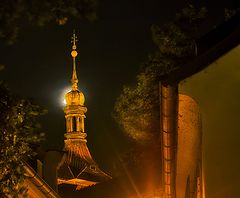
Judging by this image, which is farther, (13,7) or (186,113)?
(186,113)

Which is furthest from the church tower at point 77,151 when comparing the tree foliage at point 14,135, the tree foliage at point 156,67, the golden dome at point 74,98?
the tree foliage at point 14,135

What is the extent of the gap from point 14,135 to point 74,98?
37.3m

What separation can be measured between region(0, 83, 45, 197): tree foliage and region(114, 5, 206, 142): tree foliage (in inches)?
485

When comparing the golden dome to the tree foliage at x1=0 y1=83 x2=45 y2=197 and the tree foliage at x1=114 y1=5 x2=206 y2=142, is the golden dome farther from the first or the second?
the tree foliage at x1=0 y1=83 x2=45 y2=197

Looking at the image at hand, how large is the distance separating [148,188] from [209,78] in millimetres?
14991

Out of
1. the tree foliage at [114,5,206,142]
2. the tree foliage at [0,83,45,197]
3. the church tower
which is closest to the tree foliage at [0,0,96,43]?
the tree foliage at [0,83,45,197]

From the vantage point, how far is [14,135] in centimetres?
1245

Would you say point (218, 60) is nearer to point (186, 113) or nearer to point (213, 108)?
point (213, 108)

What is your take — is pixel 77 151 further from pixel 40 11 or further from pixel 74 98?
pixel 40 11

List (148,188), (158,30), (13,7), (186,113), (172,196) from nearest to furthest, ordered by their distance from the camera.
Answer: (13,7)
(186,113)
(172,196)
(158,30)
(148,188)

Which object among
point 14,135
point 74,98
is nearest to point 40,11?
point 14,135

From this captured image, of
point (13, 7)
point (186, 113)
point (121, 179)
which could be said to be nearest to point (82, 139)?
point (121, 179)

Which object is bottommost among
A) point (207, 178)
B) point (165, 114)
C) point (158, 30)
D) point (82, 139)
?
point (207, 178)

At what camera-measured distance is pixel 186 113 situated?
1437 centimetres
